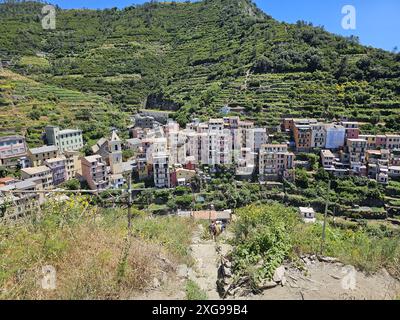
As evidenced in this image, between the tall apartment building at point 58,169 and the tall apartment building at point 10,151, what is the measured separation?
4.01 m

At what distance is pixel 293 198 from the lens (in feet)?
74.1

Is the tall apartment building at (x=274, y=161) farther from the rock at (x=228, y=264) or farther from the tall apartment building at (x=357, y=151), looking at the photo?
the rock at (x=228, y=264)

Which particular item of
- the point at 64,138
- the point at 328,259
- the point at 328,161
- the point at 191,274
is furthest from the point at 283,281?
the point at 64,138

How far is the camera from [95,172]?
950 inches

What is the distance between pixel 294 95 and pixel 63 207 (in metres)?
32.7

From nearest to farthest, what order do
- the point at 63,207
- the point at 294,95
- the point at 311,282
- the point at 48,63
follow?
1. the point at 311,282
2. the point at 63,207
3. the point at 294,95
4. the point at 48,63

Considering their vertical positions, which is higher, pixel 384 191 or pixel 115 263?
pixel 115 263

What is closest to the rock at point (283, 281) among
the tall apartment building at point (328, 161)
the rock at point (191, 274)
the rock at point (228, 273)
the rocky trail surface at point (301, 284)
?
the rocky trail surface at point (301, 284)

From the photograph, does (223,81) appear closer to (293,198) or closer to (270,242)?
(293,198)

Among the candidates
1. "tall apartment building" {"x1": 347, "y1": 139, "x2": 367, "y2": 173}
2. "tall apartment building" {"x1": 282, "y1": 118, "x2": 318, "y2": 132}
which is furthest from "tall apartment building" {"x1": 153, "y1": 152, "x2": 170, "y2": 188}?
"tall apartment building" {"x1": 347, "y1": 139, "x2": 367, "y2": 173}

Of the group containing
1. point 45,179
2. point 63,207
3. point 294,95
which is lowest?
point 45,179

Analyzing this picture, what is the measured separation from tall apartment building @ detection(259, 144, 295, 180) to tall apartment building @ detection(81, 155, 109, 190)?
12.4m

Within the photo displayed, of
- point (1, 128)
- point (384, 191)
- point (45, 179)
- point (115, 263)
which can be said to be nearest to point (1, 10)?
point (1, 128)
